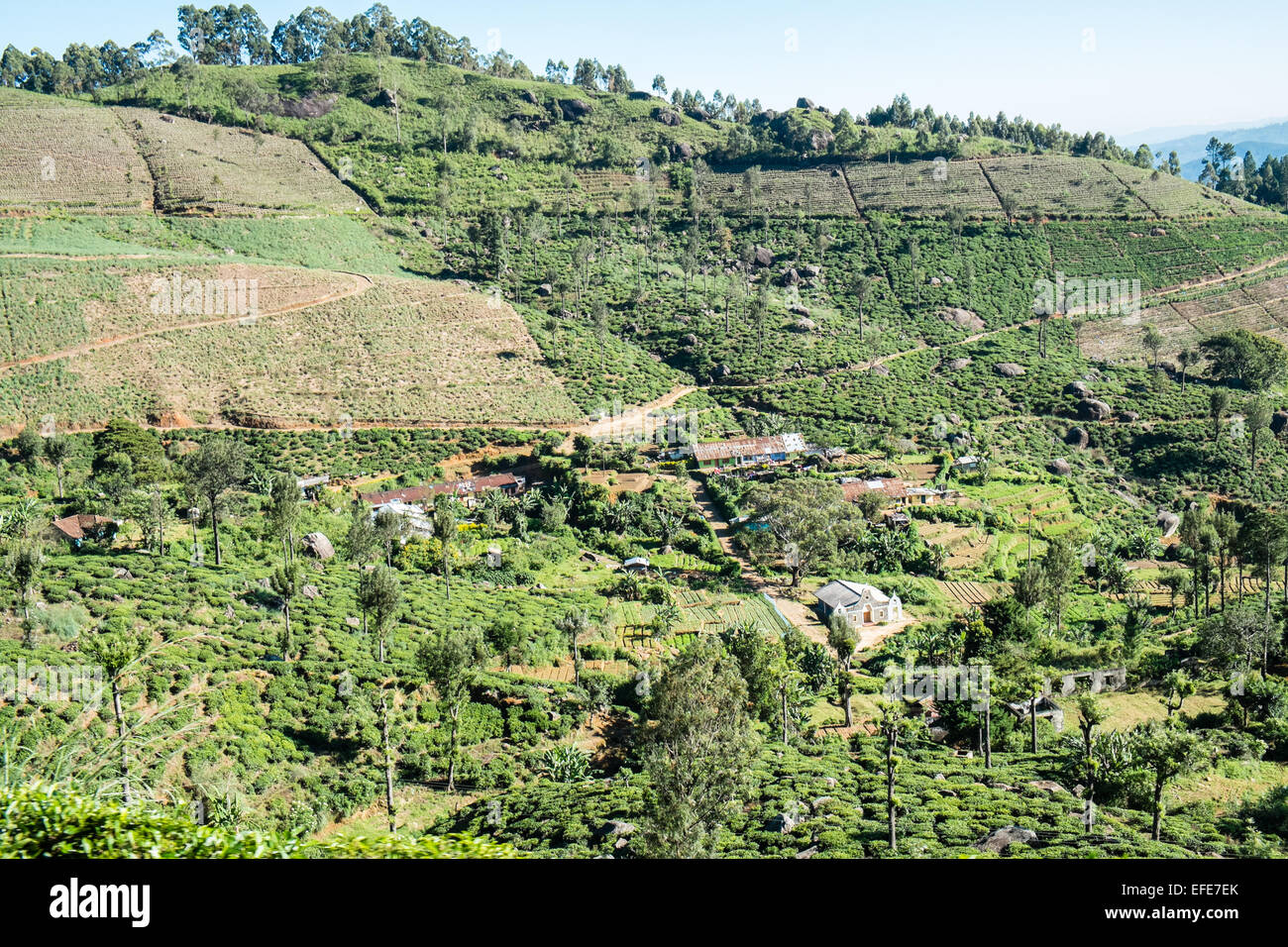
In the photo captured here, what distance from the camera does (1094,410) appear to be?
240 feet

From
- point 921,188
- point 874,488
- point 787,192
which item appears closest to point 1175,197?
point 921,188

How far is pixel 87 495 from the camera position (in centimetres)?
4572

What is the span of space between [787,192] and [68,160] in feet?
291

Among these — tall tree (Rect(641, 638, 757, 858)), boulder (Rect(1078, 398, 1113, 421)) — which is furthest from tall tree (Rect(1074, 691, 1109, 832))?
boulder (Rect(1078, 398, 1113, 421))

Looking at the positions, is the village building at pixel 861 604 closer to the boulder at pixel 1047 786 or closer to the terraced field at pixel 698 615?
the terraced field at pixel 698 615

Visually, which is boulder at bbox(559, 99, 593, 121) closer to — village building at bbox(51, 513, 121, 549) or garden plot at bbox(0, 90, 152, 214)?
garden plot at bbox(0, 90, 152, 214)

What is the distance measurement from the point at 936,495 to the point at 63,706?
50.0 meters

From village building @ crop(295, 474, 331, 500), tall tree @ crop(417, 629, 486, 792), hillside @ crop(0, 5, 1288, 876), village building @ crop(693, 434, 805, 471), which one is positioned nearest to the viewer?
hillside @ crop(0, 5, 1288, 876)

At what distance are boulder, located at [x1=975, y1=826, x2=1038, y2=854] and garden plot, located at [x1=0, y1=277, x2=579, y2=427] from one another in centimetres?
5153

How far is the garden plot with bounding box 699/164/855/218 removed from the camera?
113 metres

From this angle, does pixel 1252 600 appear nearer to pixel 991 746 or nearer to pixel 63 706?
pixel 991 746

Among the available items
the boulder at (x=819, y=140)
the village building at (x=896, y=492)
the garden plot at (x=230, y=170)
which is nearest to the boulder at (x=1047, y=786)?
the village building at (x=896, y=492)

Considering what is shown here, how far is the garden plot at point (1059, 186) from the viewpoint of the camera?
11050 cm
